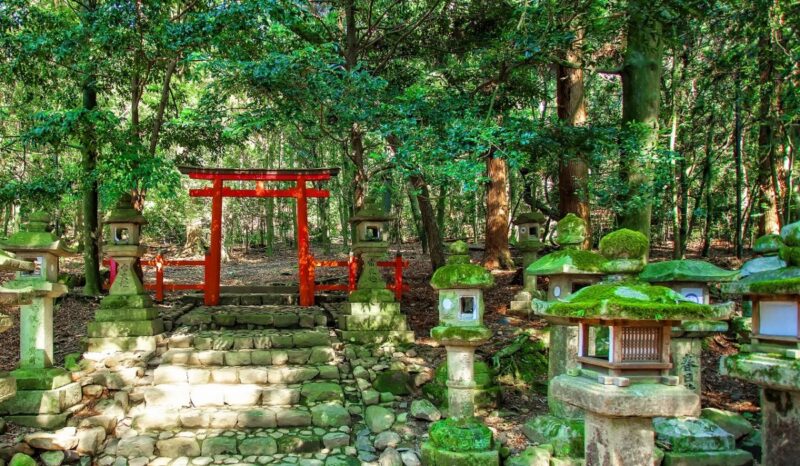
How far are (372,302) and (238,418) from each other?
2943 mm

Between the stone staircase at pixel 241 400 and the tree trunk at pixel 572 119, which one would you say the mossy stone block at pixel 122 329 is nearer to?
the stone staircase at pixel 241 400

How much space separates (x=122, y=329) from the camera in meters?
7.93

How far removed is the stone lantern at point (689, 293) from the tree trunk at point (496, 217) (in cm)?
684

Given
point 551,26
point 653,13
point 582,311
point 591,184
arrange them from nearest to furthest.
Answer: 1. point 582,311
2. point 653,13
3. point 551,26
4. point 591,184

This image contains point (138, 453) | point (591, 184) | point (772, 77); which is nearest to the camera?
point (138, 453)

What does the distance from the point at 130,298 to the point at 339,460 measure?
471 centimetres

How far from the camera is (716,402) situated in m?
Result: 7.40

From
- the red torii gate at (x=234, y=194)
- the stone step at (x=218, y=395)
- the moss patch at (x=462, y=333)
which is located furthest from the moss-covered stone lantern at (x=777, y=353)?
the red torii gate at (x=234, y=194)

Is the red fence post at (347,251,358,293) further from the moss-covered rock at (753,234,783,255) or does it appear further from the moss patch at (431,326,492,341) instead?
the moss-covered rock at (753,234,783,255)

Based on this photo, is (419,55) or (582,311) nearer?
(582,311)

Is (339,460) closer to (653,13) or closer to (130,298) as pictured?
(130,298)

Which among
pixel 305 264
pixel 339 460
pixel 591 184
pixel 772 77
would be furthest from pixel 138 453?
pixel 772 77

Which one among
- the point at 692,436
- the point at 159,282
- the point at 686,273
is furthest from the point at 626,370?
the point at 159,282

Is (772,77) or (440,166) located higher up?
(772,77)
